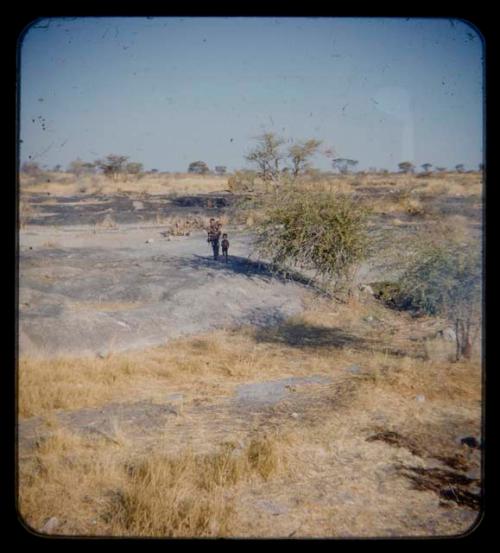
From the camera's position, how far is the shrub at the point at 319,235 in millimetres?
7207

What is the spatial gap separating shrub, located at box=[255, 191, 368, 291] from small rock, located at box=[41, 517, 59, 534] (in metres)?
5.05

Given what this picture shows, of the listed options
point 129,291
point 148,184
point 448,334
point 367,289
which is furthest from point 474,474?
point 148,184

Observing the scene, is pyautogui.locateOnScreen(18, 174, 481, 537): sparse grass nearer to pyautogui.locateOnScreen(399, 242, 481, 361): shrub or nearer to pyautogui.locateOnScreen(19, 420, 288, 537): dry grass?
pyautogui.locateOnScreen(19, 420, 288, 537): dry grass

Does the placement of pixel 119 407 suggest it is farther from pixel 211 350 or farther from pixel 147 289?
pixel 147 289

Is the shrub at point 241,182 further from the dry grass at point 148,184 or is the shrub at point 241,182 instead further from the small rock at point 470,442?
the small rock at point 470,442

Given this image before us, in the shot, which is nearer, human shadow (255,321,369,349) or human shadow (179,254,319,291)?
human shadow (255,321,369,349)

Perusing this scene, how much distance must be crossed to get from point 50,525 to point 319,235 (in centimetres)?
556

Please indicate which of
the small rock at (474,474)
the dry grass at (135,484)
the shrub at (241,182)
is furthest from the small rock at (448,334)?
the shrub at (241,182)

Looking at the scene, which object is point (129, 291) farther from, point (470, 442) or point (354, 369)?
point (470, 442)

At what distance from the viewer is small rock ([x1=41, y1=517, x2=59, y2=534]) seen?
2409mm

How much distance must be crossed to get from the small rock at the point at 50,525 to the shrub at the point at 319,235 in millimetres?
5052

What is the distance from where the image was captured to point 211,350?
4.87 meters

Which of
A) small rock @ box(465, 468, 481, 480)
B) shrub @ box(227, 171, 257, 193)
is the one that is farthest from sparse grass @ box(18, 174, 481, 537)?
shrub @ box(227, 171, 257, 193)
